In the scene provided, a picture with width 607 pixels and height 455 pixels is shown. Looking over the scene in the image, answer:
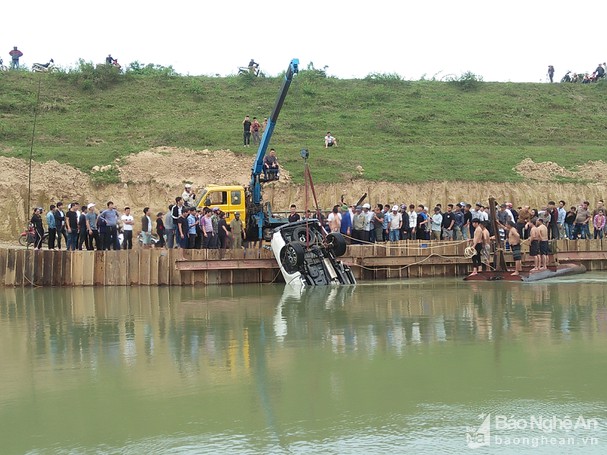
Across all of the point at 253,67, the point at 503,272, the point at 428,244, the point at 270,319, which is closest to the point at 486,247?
the point at 503,272

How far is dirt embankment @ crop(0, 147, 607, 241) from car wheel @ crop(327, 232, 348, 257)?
13.2m

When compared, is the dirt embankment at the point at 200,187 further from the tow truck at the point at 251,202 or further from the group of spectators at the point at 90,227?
the group of spectators at the point at 90,227

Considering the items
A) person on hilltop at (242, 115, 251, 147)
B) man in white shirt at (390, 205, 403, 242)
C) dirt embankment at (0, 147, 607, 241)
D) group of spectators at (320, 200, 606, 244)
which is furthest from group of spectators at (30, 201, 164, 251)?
person on hilltop at (242, 115, 251, 147)

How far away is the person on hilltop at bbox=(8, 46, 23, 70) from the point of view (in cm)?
5512

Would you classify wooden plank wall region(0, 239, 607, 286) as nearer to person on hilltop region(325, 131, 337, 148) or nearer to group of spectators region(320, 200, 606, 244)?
group of spectators region(320, 200, 606, 244)

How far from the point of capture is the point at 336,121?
160 feet

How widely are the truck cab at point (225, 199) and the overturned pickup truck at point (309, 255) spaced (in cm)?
455

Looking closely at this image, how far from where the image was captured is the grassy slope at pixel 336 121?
40.8m

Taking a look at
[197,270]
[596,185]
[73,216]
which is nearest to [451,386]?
[197,270]

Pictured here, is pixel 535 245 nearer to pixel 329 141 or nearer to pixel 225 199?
pixel 225 199

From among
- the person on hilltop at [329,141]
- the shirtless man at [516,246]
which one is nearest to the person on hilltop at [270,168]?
the shirtless man at [516,246]

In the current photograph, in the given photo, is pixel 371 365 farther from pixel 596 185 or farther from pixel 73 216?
pixel 596 185

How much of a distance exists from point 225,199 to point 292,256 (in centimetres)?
610

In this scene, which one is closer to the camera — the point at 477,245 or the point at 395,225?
the point at 477,245
